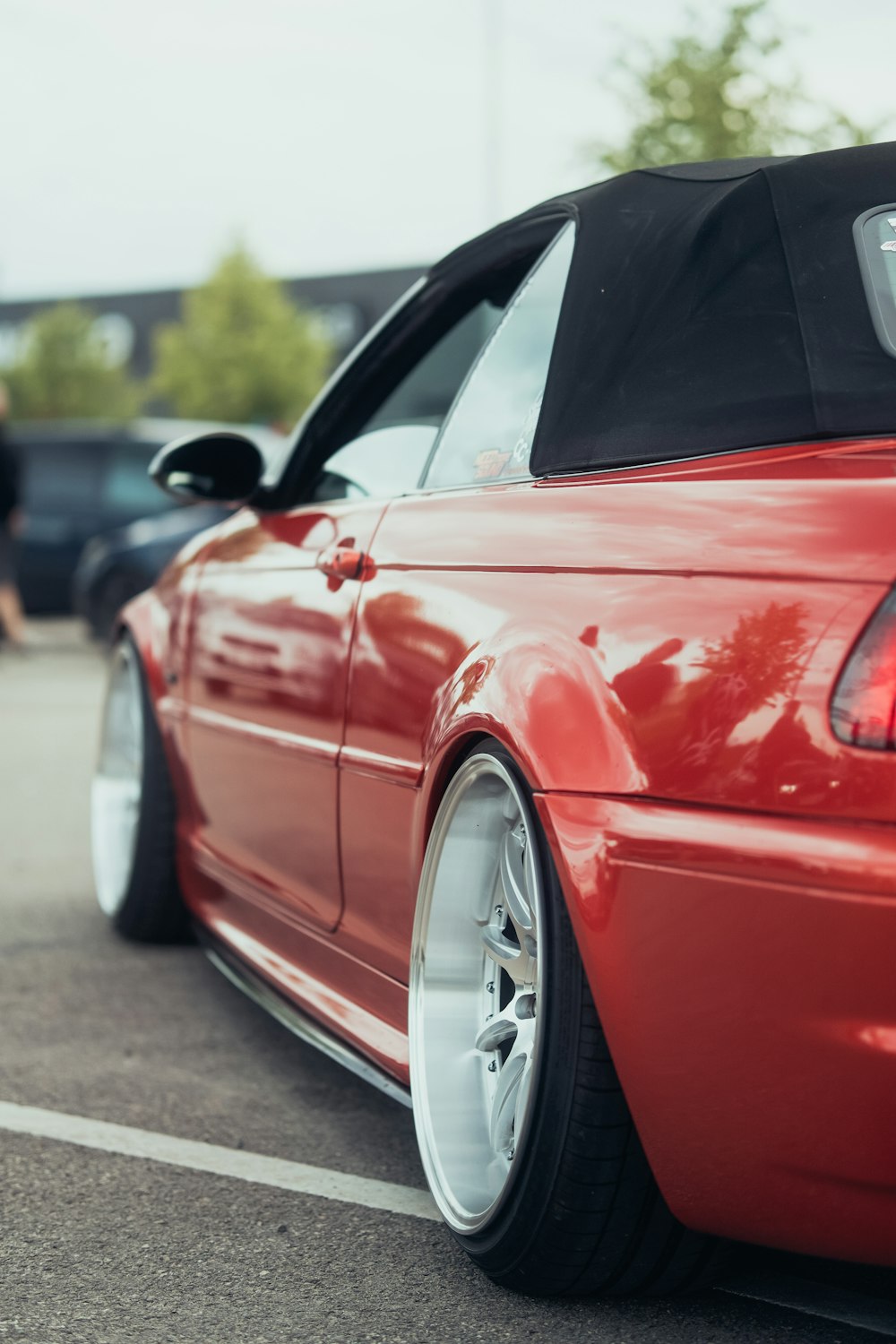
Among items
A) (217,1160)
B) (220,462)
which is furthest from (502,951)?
(220,462)

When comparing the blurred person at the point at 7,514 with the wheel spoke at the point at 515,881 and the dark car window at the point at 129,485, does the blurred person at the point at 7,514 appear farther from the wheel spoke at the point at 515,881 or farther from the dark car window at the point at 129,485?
the wheel spoke at the point at 515,881

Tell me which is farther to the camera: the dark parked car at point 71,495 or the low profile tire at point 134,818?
the dark parked car at point 71,495

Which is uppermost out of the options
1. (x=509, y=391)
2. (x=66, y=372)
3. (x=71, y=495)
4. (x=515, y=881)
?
(x=66, y=372)

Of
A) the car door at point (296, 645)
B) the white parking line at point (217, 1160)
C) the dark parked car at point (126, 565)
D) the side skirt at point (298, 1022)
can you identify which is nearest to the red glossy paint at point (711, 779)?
the side skirt at point (298, 1022)

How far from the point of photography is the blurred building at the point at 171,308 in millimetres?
60469

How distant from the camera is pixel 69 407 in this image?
60.9 meters

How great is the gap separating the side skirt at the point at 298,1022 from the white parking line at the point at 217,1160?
0.16 meters

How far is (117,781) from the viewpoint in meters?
4.89

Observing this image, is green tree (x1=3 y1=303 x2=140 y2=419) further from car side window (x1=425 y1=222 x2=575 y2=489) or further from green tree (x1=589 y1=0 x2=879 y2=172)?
car side window (x1=425 y1=222 x2=575 y2=489)

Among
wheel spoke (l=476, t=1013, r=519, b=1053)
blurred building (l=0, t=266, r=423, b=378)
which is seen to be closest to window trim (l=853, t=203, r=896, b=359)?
wheel spoke (l=476, t=1013, r=519, b=1053)

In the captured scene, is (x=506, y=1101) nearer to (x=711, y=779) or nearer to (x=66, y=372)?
(x=711, y=779)

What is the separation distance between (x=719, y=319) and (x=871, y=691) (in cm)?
80

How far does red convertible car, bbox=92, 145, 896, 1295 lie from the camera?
78.0 inches

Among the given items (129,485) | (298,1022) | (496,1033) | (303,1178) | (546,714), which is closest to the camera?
(546,714)
